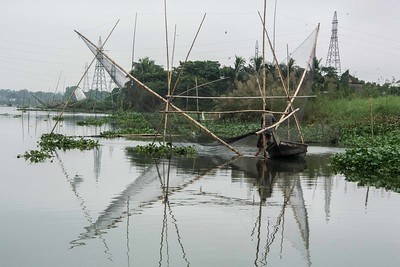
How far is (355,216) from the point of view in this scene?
8.01 meters

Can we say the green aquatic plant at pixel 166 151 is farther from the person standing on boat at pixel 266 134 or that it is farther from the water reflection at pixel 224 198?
the person standing on boat at pixel 266 134

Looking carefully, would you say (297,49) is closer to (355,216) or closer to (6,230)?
(355,216)

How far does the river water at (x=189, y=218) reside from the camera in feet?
18.8

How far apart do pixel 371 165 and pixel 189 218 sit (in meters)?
7.05

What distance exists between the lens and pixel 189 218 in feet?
24.3

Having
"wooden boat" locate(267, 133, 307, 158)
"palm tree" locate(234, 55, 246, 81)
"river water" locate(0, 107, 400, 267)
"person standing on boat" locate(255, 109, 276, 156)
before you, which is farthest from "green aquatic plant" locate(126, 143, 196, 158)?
"palm tree" locate(234, 55, 246, 81)

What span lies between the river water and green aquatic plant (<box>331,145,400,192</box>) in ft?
2.25

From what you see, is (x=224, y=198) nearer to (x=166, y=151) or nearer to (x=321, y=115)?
(x=166, y=151)

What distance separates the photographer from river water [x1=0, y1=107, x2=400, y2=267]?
18.8 ft

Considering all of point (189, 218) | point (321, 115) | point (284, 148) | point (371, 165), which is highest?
point (321, 115)

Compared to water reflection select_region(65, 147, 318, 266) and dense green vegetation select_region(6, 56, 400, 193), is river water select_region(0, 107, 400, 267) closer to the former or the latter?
water reflection select_region(65, 147, 318, 266)

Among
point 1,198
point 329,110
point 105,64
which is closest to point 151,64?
point 329,110

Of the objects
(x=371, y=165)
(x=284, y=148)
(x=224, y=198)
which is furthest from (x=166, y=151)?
(x=224, y=198)

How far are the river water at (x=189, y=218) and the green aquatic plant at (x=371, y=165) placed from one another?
68cm
